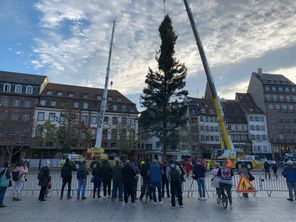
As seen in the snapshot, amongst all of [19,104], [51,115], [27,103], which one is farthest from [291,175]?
[19,104]

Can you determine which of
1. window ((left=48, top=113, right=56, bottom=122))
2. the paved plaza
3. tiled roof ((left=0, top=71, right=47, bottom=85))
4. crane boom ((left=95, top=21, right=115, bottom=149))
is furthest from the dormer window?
the paved plaza

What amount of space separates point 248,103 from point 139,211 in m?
67.3

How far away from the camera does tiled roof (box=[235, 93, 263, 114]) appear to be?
215ft

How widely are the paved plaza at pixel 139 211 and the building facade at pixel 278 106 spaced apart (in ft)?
197

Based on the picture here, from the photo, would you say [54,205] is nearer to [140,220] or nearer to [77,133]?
[140,220]

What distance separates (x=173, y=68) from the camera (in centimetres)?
3541

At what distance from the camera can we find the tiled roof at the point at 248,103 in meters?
65.6

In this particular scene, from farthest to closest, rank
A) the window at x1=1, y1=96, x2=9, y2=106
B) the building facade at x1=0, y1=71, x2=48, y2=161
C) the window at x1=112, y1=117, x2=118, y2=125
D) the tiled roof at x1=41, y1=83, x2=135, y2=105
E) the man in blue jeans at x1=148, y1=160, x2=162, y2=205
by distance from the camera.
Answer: the tiled roof at x1=41, y1=83, x2=135, y2=105, the window at x1=112, y1=117, x2=118, y2=125, the window at x1=1, y1=96, x2=9, y2=106, the building facade at x1=0, y1=71, x2=48, y2=161, the man in blue jeans at x1=148, y1=160, x2=162, y2=205

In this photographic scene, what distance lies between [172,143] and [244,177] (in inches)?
855

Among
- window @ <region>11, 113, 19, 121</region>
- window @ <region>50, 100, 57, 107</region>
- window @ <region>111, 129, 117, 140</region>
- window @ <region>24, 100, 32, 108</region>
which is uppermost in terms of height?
window @ <region>50, 100, 57, 107</region>

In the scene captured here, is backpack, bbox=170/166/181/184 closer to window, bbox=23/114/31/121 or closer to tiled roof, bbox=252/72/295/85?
window, bbox=23/114/31/121

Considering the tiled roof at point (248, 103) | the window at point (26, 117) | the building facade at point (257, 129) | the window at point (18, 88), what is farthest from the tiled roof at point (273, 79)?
the window at point (18, 88)

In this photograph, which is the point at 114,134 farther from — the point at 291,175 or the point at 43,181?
the point at 291,175

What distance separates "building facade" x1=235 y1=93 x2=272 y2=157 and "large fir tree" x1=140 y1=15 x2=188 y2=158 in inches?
1459
